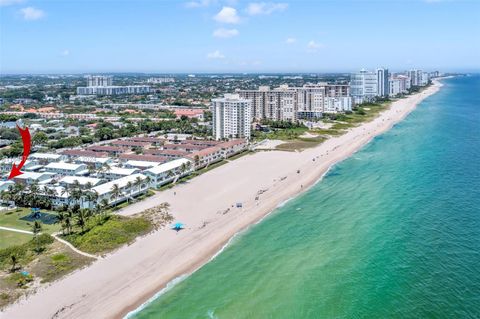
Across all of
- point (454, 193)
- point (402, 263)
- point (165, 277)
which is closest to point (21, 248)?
point (165, 277)

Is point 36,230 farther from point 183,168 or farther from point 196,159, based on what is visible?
point 196,159

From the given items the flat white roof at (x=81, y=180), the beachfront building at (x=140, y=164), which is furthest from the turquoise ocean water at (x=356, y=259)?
the beachfront building at (x=140, y=164)

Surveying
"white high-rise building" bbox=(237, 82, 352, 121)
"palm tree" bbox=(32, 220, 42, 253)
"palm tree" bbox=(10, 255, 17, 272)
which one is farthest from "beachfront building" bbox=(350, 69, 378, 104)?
"palm tree" bbox=(10, 255, 17, 272)

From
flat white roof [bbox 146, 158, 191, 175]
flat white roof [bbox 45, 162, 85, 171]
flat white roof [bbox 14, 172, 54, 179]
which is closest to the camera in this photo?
flat white roof [bbox 14, 172, 54, 179]

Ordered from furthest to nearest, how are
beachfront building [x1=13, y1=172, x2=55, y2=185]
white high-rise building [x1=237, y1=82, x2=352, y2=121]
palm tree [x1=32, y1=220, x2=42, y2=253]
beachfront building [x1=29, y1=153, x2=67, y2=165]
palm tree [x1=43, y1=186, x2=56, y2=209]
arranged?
white high-rise building [x1=237, y1=82, x2=352, y2=121], beachfront building [x1=29, y1=153, x2=67, y2=165], beachfront building [x1=13, y1=172, x2=55, y2=185], palm tree [x1=43, y1=186, x2=56, y2=209], palm tree [x1=32, y1=220, x2=42, y2=253]

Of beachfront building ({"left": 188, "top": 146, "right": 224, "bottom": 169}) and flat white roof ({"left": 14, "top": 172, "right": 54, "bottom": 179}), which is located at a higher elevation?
beachfront building ({"left": 188, "top": 146, "right": 224, "bottom": 169})

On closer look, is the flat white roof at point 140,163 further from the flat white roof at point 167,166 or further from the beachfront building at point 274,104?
the beachfront building at point 274,104

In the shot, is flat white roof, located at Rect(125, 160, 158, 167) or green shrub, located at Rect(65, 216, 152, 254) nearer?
green shrub, located at Rect(65, 216, 152, 254)

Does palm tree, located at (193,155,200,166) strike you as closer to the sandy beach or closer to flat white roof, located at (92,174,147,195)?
the sandy beach
